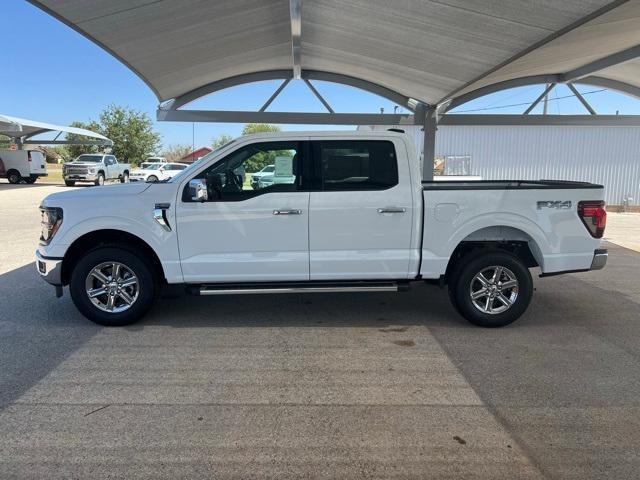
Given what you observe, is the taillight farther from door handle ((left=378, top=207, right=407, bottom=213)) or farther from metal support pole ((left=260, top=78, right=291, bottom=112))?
metal support pole ((left=260, top=78, right=291, bottom=112))

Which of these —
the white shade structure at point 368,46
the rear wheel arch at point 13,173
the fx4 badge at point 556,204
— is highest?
the white shade structure at point 368,46

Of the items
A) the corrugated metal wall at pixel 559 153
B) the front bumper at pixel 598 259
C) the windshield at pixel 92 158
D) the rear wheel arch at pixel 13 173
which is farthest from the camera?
the rear wheel arch at pixel 13 173

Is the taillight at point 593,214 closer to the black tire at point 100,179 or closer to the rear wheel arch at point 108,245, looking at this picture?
the rear wheel arch at point 108,245

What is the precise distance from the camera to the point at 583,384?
13.2ft

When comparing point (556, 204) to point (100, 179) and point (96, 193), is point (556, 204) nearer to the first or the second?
point (96, 193)

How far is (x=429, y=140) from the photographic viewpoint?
39.6 ft

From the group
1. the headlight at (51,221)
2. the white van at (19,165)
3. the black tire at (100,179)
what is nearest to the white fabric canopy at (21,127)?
the white van at (19,165)

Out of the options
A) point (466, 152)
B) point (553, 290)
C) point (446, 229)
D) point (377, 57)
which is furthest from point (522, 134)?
point (446, 229)

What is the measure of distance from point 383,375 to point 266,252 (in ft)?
5.92

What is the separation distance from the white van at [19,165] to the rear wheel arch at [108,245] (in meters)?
32.4

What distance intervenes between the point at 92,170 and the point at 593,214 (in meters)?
30.3

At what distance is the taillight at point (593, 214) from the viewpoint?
523cm

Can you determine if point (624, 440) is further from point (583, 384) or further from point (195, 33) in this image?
point (195, 33)

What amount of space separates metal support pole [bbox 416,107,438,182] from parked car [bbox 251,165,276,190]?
24.3 feet
